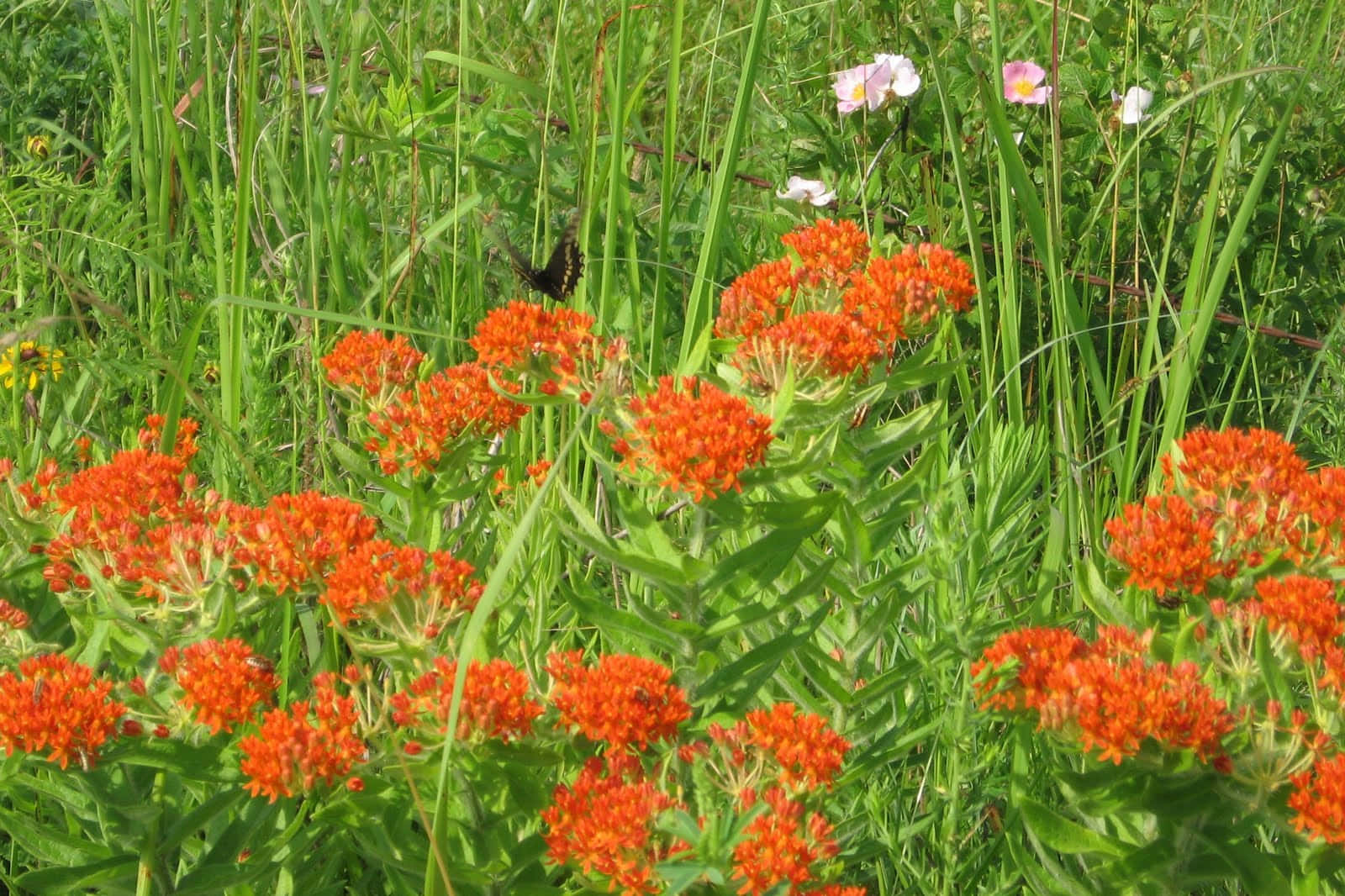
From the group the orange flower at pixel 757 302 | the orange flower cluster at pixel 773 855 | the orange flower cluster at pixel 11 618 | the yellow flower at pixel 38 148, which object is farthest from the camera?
the yellow flower at pixel 38 148

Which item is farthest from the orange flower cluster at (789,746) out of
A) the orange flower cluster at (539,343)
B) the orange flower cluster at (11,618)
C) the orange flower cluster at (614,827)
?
the orange flower cluster at (11,618)

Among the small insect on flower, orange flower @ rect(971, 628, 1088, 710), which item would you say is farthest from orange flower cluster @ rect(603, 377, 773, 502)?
the small insect on flower

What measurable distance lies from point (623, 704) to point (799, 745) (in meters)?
0.20

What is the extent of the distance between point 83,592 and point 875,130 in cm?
245

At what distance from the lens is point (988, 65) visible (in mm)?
3980

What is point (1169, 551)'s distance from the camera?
1843 millimetres

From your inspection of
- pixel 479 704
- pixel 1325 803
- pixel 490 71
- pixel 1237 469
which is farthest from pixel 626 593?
pixel 490 71

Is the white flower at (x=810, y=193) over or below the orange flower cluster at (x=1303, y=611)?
below

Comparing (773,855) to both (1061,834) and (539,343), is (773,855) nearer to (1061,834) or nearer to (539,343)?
(1061,834)

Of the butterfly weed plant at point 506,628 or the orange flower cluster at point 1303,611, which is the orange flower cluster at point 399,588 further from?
the orange flower cluster at point 1303,611

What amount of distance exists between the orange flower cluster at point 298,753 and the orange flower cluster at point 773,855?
43 centimetres

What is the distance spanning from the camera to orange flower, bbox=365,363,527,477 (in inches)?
81.4

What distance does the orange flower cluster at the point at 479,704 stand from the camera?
1.57 meters

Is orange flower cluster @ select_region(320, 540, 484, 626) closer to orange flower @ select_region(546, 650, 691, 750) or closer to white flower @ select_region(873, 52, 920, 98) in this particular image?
orange flower @ select_region(546, 650, 691, 750)
